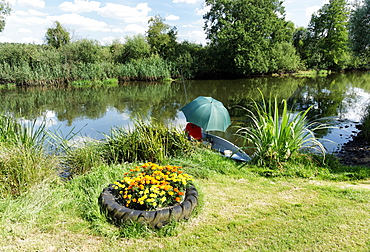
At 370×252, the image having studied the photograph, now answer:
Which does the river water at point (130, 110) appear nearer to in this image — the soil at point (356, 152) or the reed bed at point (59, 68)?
the soil at point (356, 152)

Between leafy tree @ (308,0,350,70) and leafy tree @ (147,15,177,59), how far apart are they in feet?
73.5

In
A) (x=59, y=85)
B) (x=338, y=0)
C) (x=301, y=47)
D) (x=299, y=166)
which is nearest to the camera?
(x=299, y=166)

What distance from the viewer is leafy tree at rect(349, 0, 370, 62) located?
36.9 ft

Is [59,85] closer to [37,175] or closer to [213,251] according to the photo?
[37,175]

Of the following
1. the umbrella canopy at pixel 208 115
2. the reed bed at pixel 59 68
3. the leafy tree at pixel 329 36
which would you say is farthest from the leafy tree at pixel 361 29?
the leafy tree at pixel 329 36

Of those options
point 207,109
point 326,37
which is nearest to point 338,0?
point 326,37

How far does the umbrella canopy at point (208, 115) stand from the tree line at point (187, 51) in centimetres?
1760

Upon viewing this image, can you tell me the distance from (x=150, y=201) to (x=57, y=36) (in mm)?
40521

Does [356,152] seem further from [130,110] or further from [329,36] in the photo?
[329,36]

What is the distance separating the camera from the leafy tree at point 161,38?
122 ft

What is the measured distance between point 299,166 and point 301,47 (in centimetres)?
4540

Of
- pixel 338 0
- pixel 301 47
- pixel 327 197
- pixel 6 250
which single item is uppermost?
pixel 338 0

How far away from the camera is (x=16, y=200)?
3562 millimetres

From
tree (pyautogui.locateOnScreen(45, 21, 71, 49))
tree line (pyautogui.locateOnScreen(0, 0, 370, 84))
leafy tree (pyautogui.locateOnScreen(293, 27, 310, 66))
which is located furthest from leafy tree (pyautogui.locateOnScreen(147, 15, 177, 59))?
leafy tree (pyautogui.locateOnScreen(293, 27, 310, 66))
